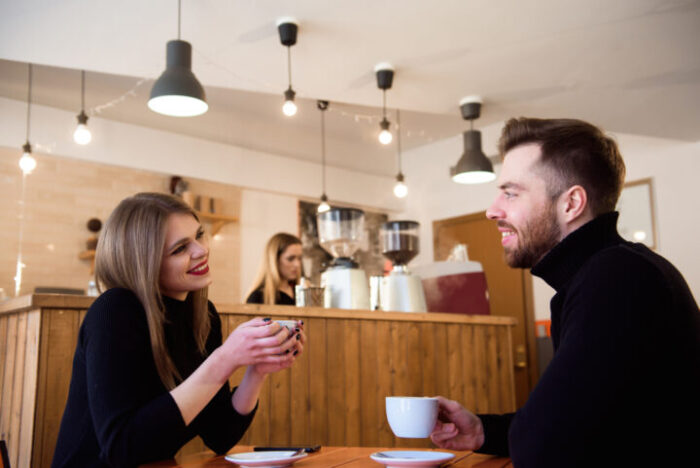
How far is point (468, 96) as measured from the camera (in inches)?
154

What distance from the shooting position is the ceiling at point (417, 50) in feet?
9.19

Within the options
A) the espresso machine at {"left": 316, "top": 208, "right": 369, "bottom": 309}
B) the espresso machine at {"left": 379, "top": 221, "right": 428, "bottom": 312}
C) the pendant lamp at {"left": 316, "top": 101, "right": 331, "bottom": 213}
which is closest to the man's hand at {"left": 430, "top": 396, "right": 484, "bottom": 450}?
the espresso machine at {"left": 316, "top": 208, "right": 369, "bottom": 309}

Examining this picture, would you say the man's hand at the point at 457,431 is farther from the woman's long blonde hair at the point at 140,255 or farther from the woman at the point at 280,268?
the woman at the point at 280,268

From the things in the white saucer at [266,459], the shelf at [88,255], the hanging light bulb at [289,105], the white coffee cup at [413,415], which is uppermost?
the hanging light bulb at [289,105]

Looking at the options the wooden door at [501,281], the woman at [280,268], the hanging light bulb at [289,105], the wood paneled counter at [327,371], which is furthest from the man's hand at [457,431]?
the wooden door at [501,281]

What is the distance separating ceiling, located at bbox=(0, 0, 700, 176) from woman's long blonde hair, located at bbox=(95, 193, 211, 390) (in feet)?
5.26

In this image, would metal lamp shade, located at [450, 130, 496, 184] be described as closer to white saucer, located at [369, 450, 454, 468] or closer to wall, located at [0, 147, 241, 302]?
wall, located at [0, 147, 241, 302]

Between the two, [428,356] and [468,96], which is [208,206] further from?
[428,356]

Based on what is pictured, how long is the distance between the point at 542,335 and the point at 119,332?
4.67m

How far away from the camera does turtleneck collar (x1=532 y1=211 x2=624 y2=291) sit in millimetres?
1122

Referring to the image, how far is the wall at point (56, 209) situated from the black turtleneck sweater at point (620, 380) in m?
4.62

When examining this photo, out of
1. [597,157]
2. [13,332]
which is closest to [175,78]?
[13,332]

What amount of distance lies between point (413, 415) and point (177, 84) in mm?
2114

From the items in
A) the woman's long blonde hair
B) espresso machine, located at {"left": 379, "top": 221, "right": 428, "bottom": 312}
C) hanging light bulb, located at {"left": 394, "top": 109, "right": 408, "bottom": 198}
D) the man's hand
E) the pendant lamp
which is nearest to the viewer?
the man's hand
